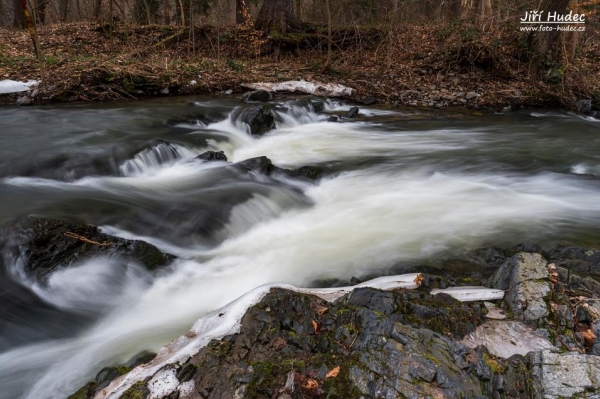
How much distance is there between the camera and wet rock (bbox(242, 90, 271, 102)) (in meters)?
11.1

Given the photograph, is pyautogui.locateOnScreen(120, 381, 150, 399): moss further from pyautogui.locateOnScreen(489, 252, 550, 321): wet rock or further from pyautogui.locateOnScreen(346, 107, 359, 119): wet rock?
pyautogui.locateOnScreen(346, 107, 359, 119): wet rock

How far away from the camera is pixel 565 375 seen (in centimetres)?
202

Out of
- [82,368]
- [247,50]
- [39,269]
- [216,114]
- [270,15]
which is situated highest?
[270,15]

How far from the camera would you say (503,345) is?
2365mm

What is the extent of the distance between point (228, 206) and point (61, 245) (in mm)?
2021

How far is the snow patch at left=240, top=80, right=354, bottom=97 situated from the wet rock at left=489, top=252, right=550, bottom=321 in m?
9.67

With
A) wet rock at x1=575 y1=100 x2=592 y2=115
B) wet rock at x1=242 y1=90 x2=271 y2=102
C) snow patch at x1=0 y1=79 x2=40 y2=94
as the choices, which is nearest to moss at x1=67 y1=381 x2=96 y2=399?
wet rock at x1=242 y1=90 x2=271 y2=102

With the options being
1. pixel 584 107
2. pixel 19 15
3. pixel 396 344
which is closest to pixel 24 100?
pixel 396 344

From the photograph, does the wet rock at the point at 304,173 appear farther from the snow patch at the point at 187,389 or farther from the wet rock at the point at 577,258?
the snow patch at the point at 187,389

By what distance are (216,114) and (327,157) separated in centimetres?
318

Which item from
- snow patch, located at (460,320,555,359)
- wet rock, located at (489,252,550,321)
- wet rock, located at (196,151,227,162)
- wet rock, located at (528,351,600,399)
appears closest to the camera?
wet rock, located at (528,351,600,399)

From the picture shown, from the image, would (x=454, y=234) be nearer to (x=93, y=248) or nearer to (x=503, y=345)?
(x=503, y=345)

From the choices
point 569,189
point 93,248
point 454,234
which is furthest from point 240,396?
point 569,189

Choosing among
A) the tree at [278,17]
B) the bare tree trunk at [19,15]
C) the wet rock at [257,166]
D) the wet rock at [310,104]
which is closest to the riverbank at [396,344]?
the wet rock at [257,166]
